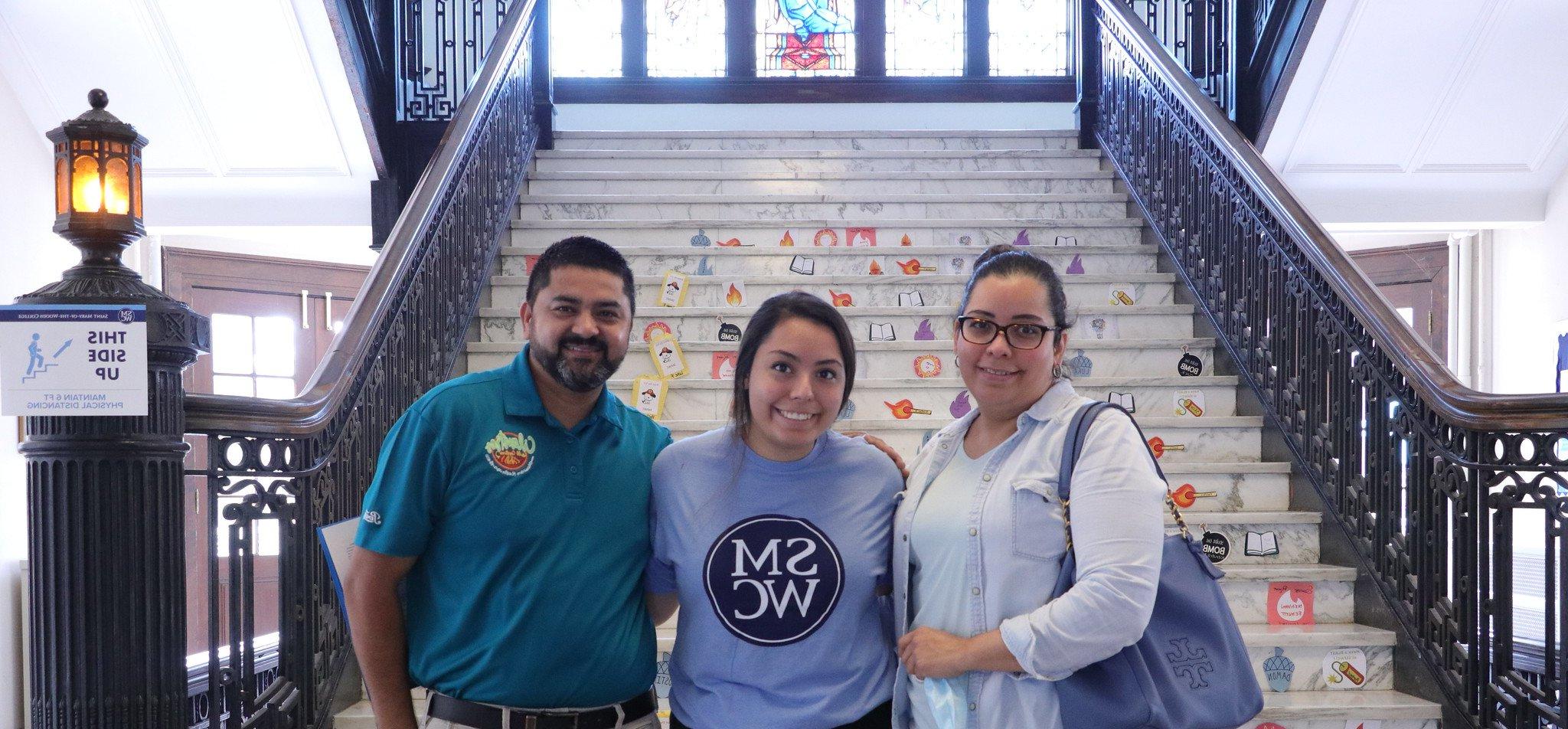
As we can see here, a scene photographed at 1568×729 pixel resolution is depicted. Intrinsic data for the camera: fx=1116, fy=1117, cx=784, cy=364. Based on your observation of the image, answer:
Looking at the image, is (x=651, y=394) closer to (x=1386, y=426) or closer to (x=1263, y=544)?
(x=1263, y=544)

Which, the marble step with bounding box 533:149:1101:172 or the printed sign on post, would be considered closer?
the printed sign on post

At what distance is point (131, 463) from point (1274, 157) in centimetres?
532

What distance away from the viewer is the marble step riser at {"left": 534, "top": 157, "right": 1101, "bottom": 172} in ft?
19.3

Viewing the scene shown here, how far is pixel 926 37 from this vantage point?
840 cm

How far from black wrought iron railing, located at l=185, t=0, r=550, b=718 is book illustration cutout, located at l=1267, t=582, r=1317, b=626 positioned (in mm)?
2496

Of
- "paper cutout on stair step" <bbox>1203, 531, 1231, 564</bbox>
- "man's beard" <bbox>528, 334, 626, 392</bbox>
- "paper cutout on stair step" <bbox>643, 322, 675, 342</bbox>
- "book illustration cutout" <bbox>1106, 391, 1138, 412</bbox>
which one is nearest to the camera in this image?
"man's beard" <bbox>528, 334, 626, 392</bbox>

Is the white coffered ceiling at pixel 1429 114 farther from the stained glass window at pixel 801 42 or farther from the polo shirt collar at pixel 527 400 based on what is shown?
the polo shirt collar at pixel 527 400

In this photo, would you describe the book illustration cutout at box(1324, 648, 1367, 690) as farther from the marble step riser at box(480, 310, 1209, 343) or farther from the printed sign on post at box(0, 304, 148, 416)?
Result: the printed sign on post at box(0, 304, 148, 416)

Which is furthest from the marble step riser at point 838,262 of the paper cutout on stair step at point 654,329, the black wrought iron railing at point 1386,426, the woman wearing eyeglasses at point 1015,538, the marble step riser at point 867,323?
the woman wearing eyeglasses at point 1015,538

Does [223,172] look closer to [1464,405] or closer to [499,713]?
[499,713]

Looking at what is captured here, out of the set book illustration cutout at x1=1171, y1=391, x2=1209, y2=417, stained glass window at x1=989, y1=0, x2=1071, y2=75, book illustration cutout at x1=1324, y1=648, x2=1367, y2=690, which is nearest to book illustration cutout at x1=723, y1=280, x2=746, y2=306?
book illustration cutout at x1=1171, y1=391, x2=1209, y2=417

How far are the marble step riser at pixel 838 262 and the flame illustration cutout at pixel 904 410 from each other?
940mm

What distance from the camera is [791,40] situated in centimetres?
837

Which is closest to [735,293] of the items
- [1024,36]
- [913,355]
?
[913,355]
